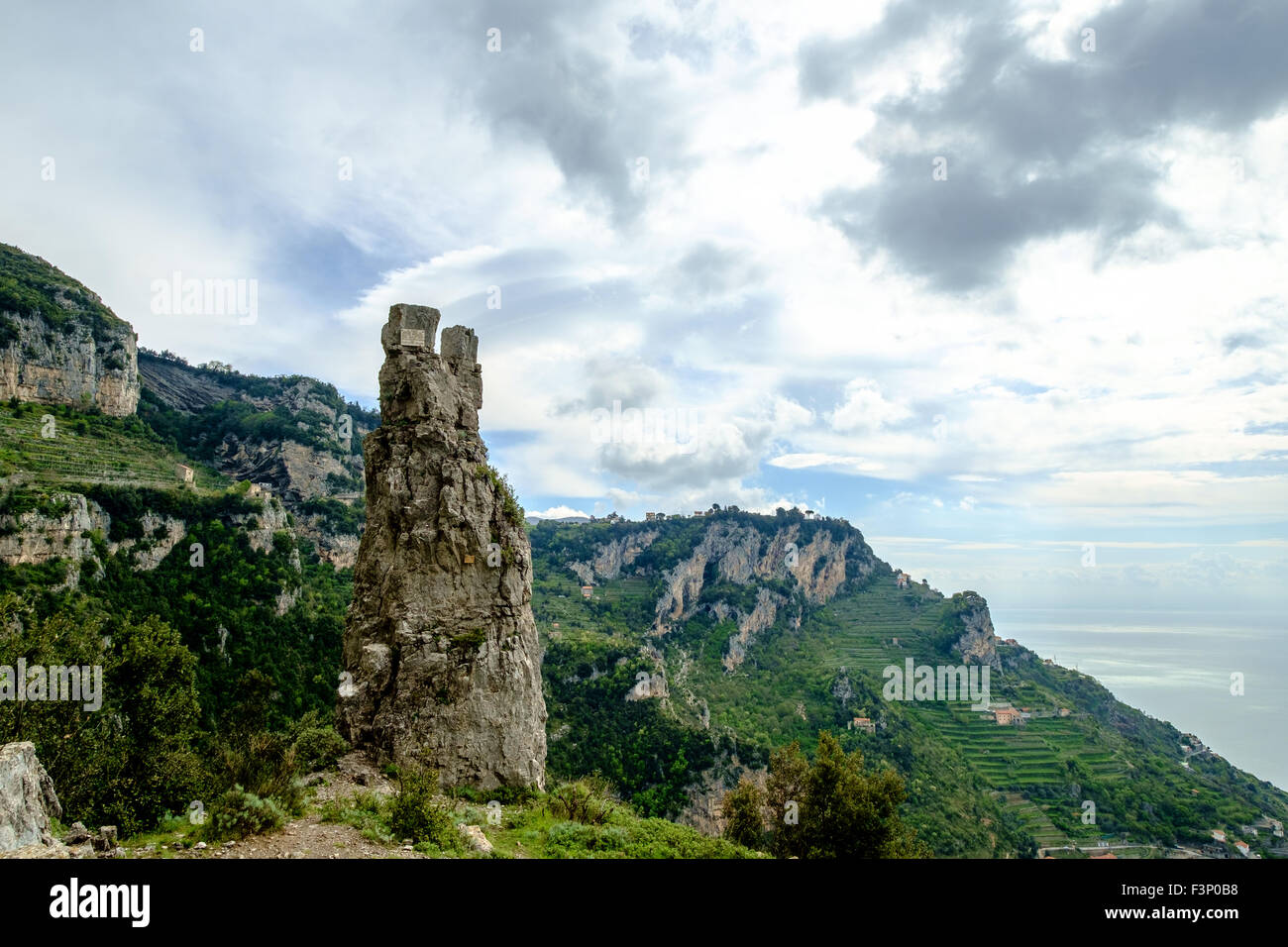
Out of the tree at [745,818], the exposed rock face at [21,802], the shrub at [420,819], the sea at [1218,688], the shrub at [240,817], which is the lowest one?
the sea at [1218,688]

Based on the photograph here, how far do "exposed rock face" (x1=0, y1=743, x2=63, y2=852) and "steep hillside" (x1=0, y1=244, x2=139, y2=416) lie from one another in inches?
2398

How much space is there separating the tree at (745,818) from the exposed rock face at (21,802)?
62.4 feet

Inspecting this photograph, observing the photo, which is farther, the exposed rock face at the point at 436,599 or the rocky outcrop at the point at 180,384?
the rocky outcrop at the point at 180,384

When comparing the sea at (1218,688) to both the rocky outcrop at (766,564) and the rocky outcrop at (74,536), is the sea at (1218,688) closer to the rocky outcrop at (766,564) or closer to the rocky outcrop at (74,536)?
the rocky outcrop at (766,564)

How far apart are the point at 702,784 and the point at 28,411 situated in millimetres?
68052

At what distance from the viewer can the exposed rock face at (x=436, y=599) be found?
1812 centimetres

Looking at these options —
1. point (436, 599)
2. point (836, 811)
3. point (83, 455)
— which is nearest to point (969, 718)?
point (836, 811)

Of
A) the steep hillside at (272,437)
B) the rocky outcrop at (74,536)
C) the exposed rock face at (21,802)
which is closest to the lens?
the exposed rock face at (21,802)

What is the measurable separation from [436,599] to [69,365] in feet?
206

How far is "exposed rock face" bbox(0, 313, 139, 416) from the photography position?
51.5 meters

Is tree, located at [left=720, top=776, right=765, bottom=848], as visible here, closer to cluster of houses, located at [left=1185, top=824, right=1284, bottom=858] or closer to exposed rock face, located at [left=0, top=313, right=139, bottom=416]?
cluster of houses, located at [left=1185, top=824, right=1284, bottom=858]

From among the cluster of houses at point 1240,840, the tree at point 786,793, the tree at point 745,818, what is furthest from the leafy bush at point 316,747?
the cluster of houses at point 1240,840

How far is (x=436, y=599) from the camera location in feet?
62.8
